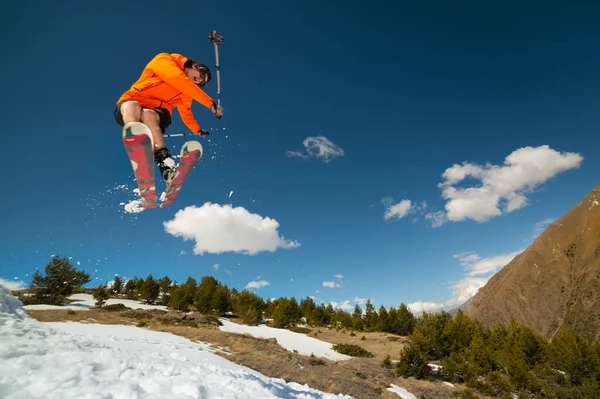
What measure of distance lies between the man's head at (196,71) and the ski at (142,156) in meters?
1.24

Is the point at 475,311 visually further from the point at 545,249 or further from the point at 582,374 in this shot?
the point at 582,374

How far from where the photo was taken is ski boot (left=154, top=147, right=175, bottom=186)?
18.3 feet

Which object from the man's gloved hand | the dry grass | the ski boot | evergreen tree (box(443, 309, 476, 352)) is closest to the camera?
the man's gloved hand

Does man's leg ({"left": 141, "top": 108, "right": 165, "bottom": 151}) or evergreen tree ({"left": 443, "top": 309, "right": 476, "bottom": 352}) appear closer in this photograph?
man's leg ({"left": 141, "top": 108, "right": 165, "bottom": 151})

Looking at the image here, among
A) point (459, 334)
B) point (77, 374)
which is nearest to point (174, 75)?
point (77, 374)

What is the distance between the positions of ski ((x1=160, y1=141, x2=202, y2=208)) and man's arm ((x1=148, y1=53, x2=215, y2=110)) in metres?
1.96

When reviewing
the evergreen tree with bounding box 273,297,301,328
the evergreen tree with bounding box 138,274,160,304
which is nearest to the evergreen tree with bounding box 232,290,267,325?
the evergreen tree with bounding box 273,297,301,328

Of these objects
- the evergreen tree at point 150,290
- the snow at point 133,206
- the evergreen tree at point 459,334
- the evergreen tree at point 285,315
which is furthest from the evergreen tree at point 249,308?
the snow at point 133,206

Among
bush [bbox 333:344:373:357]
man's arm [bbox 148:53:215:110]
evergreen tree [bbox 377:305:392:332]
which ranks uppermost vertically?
man's arm [bbox 148:53:215:110]

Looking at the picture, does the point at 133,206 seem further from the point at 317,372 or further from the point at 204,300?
the point at 204,300

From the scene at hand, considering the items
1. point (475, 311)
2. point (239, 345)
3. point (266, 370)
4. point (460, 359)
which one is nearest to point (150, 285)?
point (239, 345)

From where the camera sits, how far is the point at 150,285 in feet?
164

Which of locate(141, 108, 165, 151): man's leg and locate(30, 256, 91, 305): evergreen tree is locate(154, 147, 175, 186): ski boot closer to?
locate(141, 108, 165, 151): man's leg

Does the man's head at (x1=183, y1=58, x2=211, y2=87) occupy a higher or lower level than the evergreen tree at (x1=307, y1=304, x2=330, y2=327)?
higher
